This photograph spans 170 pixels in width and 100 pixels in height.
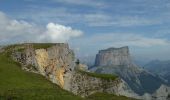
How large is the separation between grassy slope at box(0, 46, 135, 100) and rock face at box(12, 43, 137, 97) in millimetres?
4415

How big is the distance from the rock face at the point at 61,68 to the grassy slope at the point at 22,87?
4.41m

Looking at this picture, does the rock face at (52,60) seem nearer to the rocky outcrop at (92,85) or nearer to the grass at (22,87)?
the grass at (22,87)

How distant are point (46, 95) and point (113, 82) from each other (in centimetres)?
8033

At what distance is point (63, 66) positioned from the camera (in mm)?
118250

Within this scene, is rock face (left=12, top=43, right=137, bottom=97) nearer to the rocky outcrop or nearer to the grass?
the rocky outcrop

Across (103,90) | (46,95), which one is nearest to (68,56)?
(103,90)

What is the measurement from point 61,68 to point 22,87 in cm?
4854

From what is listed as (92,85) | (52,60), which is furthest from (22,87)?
(92,85)

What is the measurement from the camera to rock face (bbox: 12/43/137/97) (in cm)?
10156

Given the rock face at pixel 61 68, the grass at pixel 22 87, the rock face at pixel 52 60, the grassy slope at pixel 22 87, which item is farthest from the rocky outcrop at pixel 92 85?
the grass at pixel 22 87

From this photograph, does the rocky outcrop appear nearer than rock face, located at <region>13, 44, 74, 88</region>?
No

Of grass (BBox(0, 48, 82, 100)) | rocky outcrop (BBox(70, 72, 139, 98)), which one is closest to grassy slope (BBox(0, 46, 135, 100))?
grass (BBox(0, 48, 82, 100))

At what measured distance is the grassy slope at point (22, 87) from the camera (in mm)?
57031

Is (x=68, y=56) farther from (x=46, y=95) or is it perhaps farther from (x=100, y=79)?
(x=46, y=95)
